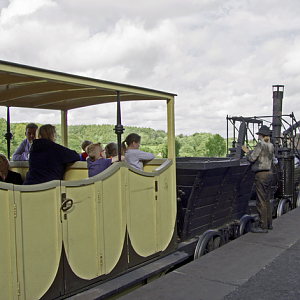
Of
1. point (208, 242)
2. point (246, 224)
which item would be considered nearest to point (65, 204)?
point (208, 242)

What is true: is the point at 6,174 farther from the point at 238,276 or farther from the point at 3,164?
the point at 238,276

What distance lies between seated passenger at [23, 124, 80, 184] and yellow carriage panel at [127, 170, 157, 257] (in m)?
0.71

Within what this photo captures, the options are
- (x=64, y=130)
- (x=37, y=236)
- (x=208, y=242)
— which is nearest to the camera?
(x=37, y=236)

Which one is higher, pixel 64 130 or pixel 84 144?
pixel 64 130

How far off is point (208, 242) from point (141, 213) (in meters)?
1.64

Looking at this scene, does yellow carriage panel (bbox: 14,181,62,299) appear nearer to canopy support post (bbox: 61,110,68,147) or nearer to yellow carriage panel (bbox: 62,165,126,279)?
yellow carriage panel (bbox: 62,165,126,279)

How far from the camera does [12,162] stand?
4852 mm

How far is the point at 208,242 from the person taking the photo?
484 centimetres

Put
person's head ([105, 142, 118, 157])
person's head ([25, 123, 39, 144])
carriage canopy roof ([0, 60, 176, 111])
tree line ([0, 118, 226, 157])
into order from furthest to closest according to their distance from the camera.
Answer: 1. person's head ([25, 123, 39, 144])
2. tree line ([0, 118, 226, 157])
3. person's head ([105, 142, 118, 157])
4. carriage canopy roof ([0, 60, 176, 111])

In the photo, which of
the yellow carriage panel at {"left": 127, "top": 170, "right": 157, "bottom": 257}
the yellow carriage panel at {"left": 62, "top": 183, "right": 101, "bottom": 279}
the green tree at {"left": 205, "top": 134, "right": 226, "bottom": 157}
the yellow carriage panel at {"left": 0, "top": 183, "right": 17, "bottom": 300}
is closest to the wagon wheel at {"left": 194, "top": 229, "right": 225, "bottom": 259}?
the yellow carriage panel at {"left": 127, "top": 170, "right": 157, "bottom": 257}

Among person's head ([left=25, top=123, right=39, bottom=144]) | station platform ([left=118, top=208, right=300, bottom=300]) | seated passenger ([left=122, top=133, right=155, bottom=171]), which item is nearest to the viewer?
station platform ([left=118, top=208, right=300, bottom=300])

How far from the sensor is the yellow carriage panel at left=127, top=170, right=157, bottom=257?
355 cm

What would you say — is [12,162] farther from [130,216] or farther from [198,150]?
[198,150]

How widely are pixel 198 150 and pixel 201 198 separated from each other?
1732 centimetres
